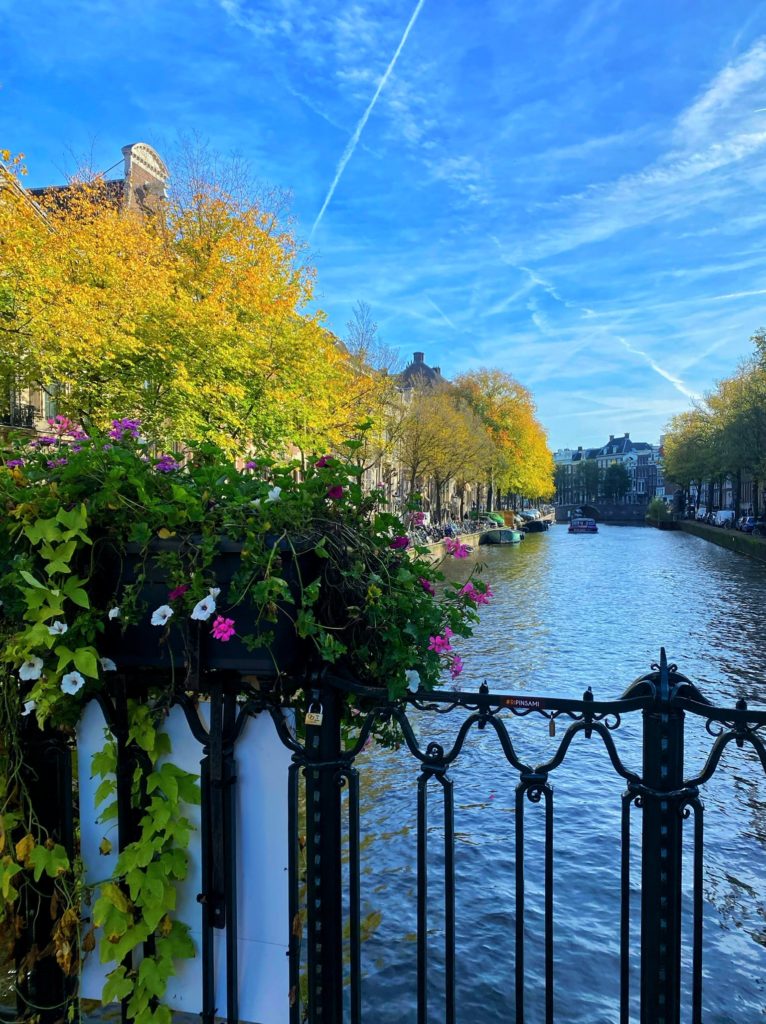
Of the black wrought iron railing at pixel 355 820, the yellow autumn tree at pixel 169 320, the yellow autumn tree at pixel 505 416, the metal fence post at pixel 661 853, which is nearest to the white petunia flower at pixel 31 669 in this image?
the black wrought iron railing at pixel 355 820

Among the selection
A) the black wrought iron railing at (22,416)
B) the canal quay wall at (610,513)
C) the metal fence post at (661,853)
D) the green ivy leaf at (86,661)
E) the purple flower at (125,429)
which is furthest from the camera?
the canal quay wall at (610,513)

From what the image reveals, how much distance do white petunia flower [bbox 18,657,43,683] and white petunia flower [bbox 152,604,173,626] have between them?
1.28 ft

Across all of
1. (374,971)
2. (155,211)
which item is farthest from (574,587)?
(374,971)

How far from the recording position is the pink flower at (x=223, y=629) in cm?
219

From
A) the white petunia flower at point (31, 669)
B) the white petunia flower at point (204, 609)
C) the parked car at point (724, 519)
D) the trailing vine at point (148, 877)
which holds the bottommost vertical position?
the parked car at point (724, 519)

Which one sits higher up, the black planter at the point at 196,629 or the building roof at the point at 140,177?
the building roof at the point at 140,177

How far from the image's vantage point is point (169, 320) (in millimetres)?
18047

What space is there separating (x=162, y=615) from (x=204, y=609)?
155mm

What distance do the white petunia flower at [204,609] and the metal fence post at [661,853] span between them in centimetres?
125

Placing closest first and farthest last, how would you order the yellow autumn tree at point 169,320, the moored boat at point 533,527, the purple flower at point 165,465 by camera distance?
the purple flower at point 165,465 < the yellow autumn tree at point 169,320 < the moored boat at point 533,527

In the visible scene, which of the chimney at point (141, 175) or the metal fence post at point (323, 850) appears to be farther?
the chimney at point (141, 175)

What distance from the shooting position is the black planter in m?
2.30

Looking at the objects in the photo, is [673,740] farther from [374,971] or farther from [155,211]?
[155,211]

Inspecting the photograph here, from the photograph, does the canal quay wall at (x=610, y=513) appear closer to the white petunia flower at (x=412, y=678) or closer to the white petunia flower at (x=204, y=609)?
the white petunia flower at (x=412, y=678)
